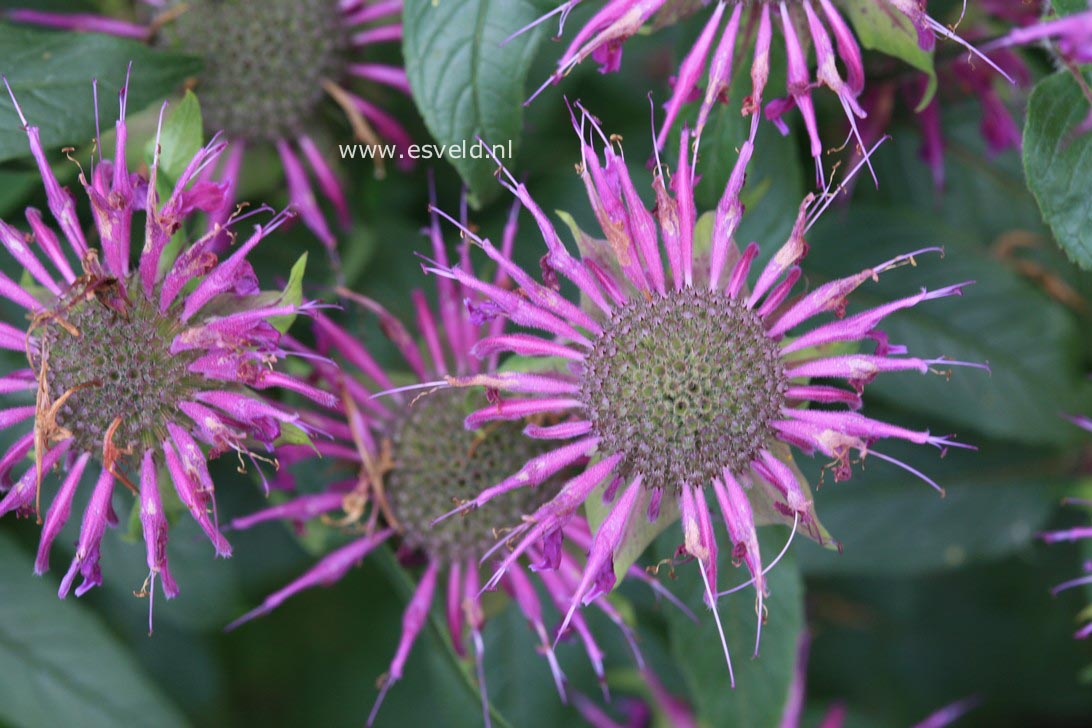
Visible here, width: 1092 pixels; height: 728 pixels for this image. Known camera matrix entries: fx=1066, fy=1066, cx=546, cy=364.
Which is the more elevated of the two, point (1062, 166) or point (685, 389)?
point (1062, 166)

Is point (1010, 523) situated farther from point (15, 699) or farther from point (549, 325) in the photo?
point (15, 699)

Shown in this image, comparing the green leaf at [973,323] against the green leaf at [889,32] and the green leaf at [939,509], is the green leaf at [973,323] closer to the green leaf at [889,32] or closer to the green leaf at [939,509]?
the green leaf at [939,509]

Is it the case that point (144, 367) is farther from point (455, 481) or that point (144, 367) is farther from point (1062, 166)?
point (1062, 166)

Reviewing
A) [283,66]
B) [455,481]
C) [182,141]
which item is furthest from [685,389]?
[283,66]

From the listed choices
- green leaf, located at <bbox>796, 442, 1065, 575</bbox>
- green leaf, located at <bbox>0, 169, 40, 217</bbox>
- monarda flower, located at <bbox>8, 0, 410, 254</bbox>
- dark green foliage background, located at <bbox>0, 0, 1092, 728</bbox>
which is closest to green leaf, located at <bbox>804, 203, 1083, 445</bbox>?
dark green foliage background, located at <bbox>0, 0, 1092, 728</bbox>

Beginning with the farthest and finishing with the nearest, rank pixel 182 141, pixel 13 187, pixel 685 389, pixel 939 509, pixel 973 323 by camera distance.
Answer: pixel 939 509, pixel 973 323, pixel 13 187, pixel 182 141, pixel 685 389

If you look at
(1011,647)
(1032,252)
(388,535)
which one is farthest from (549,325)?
(1011,647)
